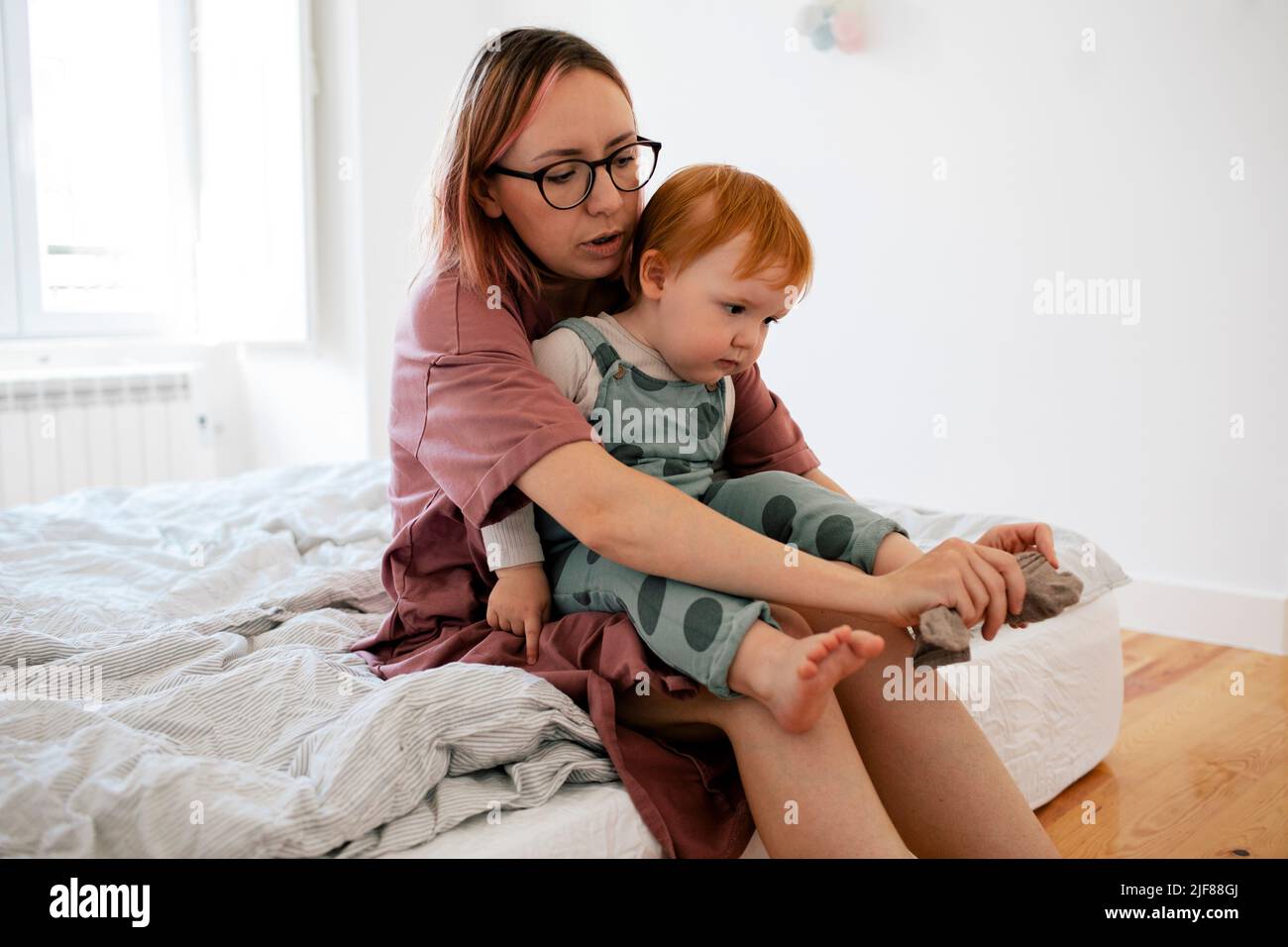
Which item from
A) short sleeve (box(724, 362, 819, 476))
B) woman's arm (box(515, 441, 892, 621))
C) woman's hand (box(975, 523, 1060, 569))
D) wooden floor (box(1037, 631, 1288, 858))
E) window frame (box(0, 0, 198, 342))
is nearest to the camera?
woman's arm (box(515, 441, 892, 621))

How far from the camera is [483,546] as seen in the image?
1.12m

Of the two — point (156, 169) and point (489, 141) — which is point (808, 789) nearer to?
point (489, 141)

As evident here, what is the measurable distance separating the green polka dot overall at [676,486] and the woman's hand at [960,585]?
14 centimetres

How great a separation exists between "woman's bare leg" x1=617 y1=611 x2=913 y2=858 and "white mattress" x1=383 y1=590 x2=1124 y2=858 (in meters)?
0.11

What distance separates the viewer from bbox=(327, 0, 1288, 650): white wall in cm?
240

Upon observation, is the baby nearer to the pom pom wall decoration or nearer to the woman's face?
the woman's face

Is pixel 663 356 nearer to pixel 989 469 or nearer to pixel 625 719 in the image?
pixel 625 719

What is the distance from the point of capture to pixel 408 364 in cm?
113

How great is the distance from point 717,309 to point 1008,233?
187cm

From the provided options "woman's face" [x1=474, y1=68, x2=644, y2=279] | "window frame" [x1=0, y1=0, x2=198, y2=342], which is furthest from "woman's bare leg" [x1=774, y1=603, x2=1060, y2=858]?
"window frame" [x1=0, y1=0, x2=198, y2=342]

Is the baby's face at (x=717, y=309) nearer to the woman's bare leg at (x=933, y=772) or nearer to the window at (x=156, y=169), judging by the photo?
the woman's bare leg at (x=933, y=772)

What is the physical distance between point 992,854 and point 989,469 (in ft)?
6.33

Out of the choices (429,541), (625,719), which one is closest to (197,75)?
(429,541)

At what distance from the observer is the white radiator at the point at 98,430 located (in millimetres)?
2916
